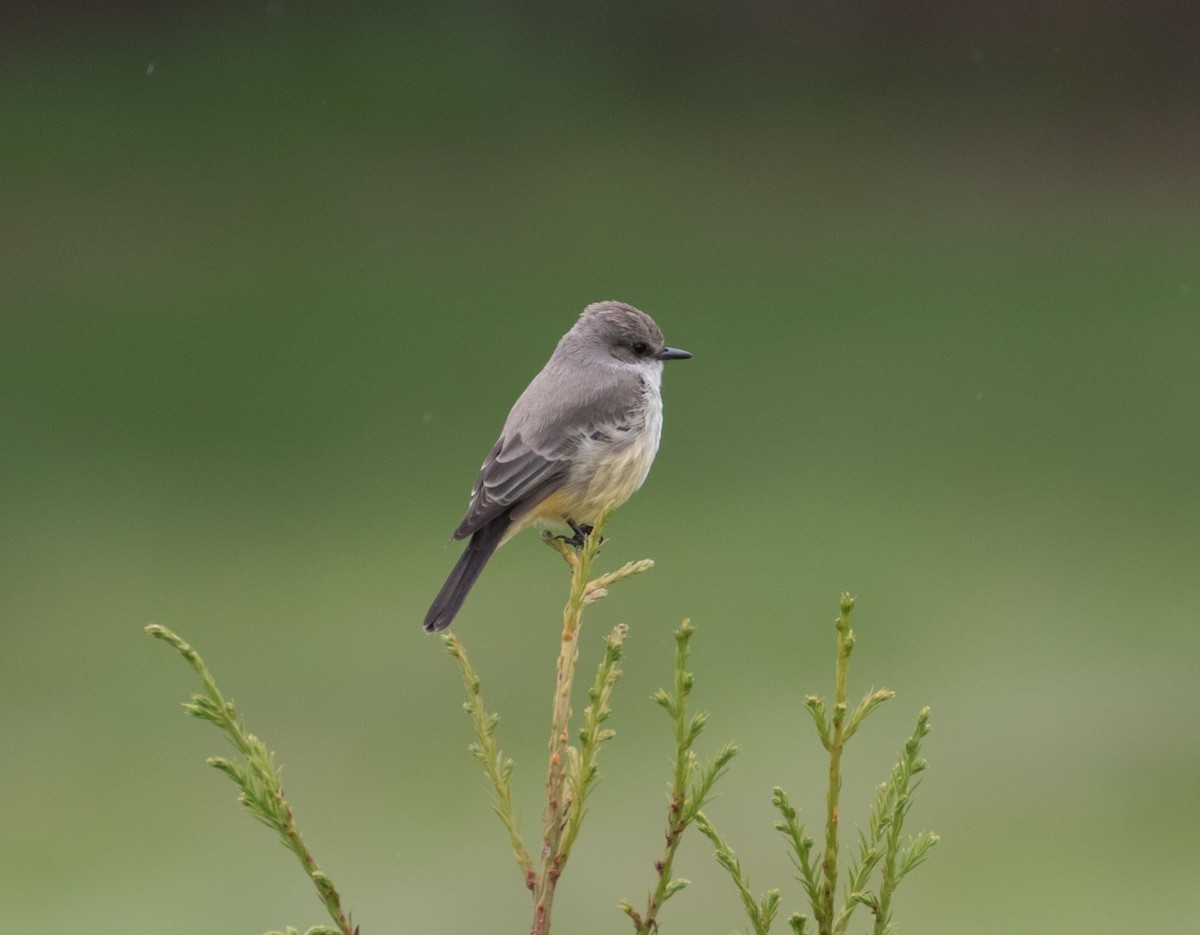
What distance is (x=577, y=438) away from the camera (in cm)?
414

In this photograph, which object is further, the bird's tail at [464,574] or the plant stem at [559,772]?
the bird's tail at [464,574]

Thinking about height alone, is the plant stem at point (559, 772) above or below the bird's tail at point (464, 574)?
below

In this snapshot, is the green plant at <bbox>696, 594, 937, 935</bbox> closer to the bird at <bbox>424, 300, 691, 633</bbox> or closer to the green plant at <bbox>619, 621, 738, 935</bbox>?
the green plant at <bbox>619, 621, 738, 935</bbox>

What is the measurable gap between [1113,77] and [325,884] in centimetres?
1944

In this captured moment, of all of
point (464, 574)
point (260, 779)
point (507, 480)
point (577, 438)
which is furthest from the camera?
point (577, 438)

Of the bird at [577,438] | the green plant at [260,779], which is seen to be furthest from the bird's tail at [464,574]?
the green plant at [260,779]

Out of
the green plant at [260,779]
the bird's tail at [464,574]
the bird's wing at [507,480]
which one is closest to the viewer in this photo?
the green plant at [260,779]

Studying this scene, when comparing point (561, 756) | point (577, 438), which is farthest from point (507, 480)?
point (561, 756)

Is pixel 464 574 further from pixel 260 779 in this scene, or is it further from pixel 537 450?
pixel 260 779

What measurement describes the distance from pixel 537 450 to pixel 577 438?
17 cm

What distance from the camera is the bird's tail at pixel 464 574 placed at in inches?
134

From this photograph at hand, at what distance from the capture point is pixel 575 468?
4109 millimetres

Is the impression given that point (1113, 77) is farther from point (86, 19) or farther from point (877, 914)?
point (877, 914)

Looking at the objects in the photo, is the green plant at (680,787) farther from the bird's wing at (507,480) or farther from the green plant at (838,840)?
the bird's wing at (507,480)
